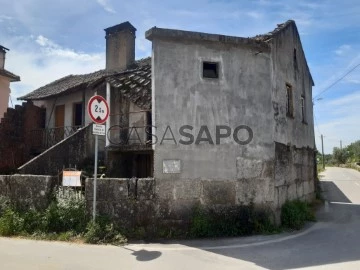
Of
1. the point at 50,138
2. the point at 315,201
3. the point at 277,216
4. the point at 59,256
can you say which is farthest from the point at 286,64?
the point at 50,138

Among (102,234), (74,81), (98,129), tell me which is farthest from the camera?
(74,81)

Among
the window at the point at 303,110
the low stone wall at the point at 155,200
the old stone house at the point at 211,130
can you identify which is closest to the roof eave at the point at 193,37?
the old stone house at the point at 211,130

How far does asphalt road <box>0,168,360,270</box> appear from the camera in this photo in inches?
219

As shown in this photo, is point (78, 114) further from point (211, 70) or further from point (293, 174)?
point (293, 174)

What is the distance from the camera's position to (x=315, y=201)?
47.8 feet

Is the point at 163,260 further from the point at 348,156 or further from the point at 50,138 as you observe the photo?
the point at 348,156

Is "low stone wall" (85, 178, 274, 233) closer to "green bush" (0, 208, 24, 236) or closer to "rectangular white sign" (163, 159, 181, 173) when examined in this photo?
"rectangular white sign" (163, 159, 181, 173)

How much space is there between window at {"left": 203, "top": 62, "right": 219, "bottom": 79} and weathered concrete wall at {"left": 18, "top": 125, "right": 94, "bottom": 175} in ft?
18.3

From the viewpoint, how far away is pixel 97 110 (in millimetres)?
7266

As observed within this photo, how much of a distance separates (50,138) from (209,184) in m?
9.89

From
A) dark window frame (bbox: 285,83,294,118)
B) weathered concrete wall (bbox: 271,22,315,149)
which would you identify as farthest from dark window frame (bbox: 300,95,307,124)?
dark window frame (bbox: 285,83,294,118)

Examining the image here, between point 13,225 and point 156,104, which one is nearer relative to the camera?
point 13,225

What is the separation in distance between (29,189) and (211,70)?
566cm

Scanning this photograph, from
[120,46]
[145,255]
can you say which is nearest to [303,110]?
[120,46]
